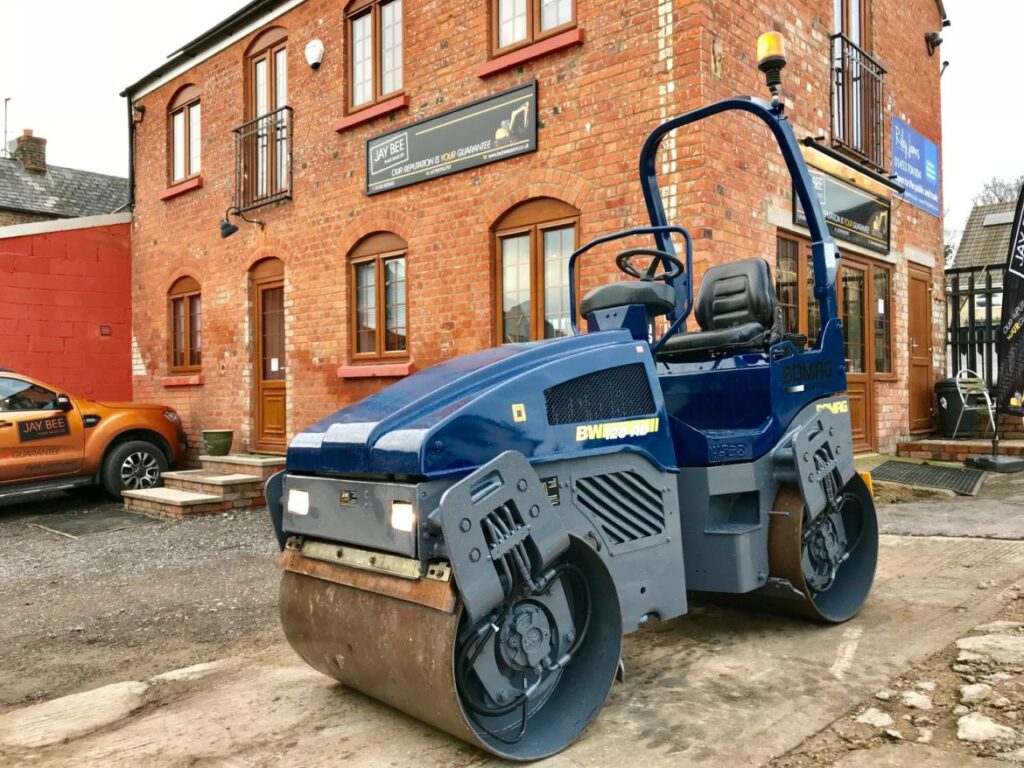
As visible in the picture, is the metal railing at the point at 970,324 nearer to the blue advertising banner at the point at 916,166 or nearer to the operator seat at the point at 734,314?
the blue advertising banner at the point at 916,166

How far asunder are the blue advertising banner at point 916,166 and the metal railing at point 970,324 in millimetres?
1184

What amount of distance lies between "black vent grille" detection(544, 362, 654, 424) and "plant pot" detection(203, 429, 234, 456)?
874cm

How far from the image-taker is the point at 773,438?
3643mm

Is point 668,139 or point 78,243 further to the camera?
point 78,243

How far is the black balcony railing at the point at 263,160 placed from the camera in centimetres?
1054

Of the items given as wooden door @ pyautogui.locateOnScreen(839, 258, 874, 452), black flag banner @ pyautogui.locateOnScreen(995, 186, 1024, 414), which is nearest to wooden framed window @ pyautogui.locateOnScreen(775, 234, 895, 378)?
wooden door @ pyautogui.locateOnScreen(839, 258, 874, 452)

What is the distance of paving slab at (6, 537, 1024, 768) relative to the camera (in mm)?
2666

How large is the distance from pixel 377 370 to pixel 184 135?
616cm

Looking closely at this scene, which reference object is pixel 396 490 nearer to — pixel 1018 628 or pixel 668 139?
pixel 1018 628

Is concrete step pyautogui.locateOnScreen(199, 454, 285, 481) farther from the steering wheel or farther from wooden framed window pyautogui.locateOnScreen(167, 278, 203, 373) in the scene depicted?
the steering wheel

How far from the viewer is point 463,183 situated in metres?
8.40

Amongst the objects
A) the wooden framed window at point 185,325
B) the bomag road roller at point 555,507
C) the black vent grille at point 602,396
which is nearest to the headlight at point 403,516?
the bomag road roller at point 555,507

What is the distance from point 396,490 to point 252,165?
9.83 metres

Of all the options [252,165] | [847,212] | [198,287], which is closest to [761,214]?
[847,212]
